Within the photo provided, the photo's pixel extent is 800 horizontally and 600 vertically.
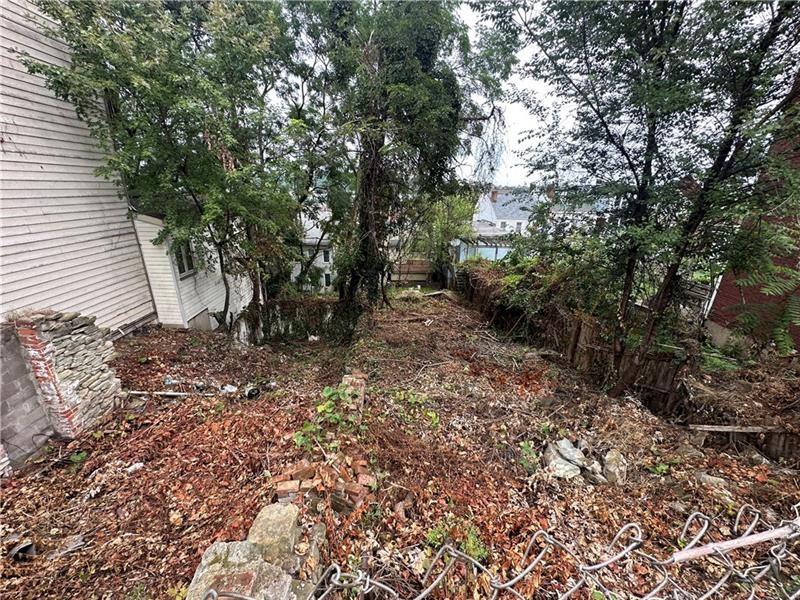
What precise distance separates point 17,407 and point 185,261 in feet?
16.6

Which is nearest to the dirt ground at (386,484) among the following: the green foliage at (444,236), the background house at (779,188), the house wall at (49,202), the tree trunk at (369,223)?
the background house at (779,188)

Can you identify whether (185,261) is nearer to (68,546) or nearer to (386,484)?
(68,546)

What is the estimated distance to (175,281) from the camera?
7340 millimetres

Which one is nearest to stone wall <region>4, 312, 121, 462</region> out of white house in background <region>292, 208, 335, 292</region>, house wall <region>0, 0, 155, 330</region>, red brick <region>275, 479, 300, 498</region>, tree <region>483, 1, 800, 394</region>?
house wall <region>0, 0, 155, 330</region>

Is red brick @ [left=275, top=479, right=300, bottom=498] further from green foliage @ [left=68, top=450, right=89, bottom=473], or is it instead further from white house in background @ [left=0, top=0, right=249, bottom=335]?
white house in background @ [left=0, top=0, right=249, bottom=335]

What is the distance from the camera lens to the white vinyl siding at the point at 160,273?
686 centimetres

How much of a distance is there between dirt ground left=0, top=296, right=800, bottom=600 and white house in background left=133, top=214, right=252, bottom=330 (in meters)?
2.83

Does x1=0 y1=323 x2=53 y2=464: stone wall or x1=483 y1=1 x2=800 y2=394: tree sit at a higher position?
x1=483 y1=1 x2=800 y2=394: tree

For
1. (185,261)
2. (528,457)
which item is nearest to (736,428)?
(528,457)

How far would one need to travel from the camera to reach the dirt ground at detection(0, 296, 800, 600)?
2377mm

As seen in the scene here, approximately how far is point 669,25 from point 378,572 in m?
5.80

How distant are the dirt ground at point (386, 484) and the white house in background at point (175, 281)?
2.83 meters

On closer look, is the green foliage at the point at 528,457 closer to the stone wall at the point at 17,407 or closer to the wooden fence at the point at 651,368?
the wooden fence at the point at 651,368

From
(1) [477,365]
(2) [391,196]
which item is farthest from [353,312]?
(1) [477,365]
